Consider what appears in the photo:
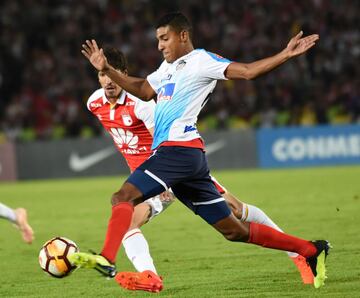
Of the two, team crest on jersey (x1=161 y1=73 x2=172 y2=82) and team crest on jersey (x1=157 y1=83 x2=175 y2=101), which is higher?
team crest on jersey (x1=161 y1=73 x2=172 y2=82)

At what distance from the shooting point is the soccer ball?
6379 mm

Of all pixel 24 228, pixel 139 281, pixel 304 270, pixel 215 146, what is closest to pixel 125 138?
pixel 24 228

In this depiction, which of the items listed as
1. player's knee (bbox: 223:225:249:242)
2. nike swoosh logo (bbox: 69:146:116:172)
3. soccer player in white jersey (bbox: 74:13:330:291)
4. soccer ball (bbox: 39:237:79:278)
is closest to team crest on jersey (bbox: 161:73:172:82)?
soccer player in white jersey (bbox: 74:13:330:291)

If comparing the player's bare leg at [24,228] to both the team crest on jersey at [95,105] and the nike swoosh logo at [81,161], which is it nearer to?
the team crest on jersey at [95,105]

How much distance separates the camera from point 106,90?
770 cm

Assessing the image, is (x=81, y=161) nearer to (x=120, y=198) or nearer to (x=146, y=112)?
(x=146, y=112)

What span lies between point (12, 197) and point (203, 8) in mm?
11144

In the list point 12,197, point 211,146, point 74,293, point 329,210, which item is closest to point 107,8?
point 211,146

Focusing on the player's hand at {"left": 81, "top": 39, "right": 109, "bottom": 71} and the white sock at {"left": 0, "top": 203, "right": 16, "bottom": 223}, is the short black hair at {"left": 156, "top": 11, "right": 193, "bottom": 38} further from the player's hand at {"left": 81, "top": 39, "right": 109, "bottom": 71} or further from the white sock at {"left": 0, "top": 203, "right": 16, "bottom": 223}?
the white sock at {"left": 0, "top": 203, "right": 16, "bottom": 223}

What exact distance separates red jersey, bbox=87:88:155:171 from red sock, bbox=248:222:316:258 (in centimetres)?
128

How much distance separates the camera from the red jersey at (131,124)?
24.9 ft

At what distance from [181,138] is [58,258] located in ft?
4.11

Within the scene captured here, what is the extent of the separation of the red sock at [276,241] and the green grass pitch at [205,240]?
11.6 inches

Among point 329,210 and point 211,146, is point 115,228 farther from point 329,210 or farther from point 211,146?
point 211,146
